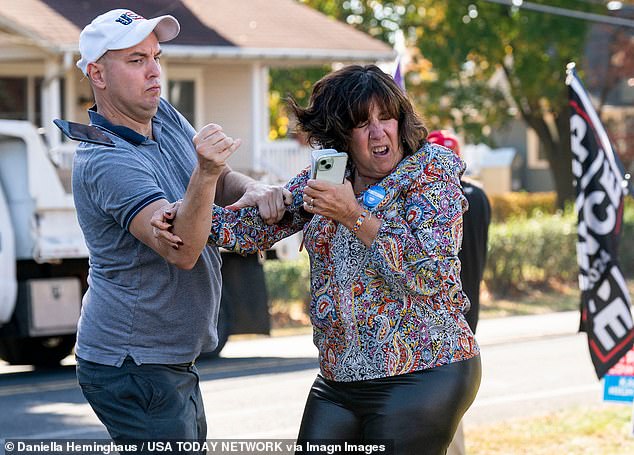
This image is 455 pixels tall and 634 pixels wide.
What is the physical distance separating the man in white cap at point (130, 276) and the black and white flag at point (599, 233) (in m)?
3.66

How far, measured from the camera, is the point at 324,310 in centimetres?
360

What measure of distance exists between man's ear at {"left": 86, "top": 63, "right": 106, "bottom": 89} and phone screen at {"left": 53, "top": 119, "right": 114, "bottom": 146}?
14 cm

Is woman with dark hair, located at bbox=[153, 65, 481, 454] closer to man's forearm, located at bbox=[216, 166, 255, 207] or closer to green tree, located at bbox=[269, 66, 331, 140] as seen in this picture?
man's forearm, located at bbox=[216, 166, 255, 207]

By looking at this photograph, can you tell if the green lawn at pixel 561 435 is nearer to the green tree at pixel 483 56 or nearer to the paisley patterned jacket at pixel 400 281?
the paisley patterned jacket at pixel 400 281

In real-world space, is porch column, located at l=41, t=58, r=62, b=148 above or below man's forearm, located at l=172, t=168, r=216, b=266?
below

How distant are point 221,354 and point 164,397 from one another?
31.6 ft

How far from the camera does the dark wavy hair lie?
3.59 meters

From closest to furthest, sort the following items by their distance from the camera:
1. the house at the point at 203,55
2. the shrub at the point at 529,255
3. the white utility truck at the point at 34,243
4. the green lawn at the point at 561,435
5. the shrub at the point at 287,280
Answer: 1. the green lawn at the point at 561,435
2. the white utility truck at the point at 34,243
3. the shrub at the point at 287,280
4. the house at the point at 203,55
5. the shrub at the point at 529,255

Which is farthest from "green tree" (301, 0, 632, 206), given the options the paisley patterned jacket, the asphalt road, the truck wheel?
the paisley patterned jacket

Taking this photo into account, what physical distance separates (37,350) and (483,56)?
595 inches

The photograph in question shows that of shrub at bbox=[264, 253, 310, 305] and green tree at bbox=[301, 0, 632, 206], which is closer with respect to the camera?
shrub at bbox=[264, 253, 310, 305]

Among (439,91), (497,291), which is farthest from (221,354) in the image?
(439,91)

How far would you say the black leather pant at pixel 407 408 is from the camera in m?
3.53

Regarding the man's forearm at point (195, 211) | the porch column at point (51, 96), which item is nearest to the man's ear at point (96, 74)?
the man's forearm at point (195, 211)
